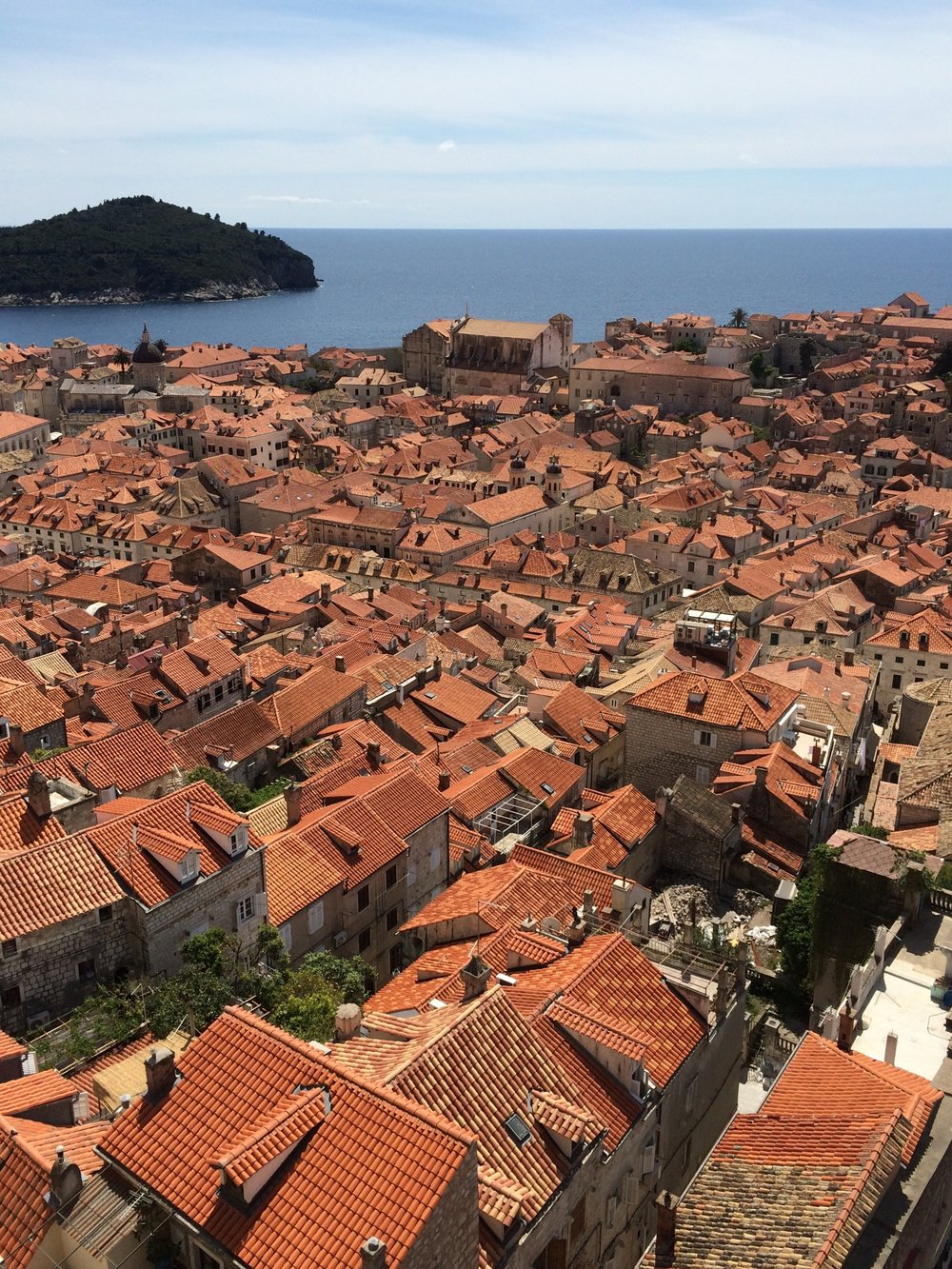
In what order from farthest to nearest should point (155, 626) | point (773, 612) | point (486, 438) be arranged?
point (486, 438) < point (773, 612) < point (155, 626)

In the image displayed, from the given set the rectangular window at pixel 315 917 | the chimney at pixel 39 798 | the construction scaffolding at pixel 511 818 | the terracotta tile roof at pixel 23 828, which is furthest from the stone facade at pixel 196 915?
the construction scaffolding at pixel 511 818

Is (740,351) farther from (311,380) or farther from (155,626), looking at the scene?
(155,626)

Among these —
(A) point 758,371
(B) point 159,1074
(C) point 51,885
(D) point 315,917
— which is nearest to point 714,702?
(D) point 315,917

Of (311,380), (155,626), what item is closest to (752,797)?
(155,626)

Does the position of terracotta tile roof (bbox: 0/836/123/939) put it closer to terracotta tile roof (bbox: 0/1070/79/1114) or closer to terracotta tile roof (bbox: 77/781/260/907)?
terracotta tile roof (bbox: 77/781/260/907)

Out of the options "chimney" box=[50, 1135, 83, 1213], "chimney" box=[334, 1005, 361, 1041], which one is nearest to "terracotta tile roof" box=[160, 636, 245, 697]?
"chimney" box=[334, 1005, 361, 1041]

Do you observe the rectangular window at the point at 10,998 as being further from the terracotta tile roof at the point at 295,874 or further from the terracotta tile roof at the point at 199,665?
the terracotta tile roof at the point at 199,665

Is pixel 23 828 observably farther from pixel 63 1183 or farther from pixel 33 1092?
pixel 63 1183
